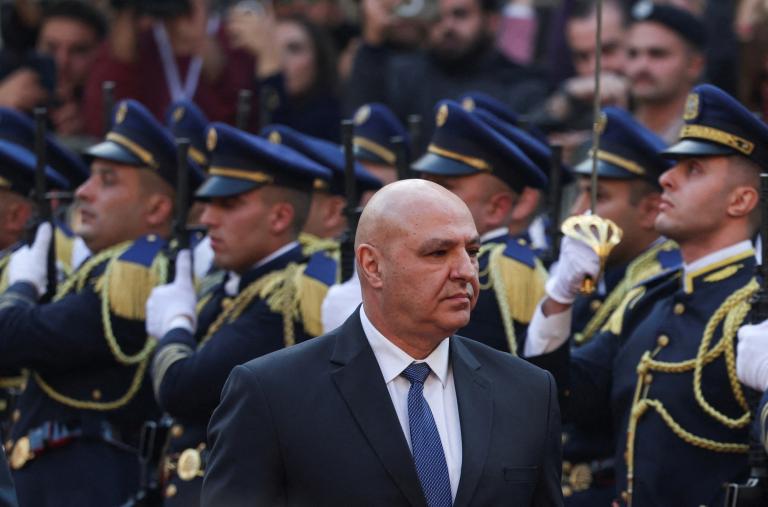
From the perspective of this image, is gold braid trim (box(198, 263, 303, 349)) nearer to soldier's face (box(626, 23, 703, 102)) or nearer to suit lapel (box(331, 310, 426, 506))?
suit lapel (box(331, 310, 426, 506))

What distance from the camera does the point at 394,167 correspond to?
1003 centimetres

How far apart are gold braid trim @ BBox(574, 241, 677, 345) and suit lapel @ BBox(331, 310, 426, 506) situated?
273 cm

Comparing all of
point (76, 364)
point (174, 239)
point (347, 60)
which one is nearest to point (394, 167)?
point (174, 239)

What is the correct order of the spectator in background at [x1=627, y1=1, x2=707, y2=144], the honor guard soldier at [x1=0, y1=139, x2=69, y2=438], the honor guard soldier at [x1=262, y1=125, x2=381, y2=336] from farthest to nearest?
the spectator in background at [x1=627, y1=1, x2=707, y2=144] → the honor guard soldier at [x1=0, y1=139, x2=69, y2=438] → the honor guard soldier at [x1=262, y1=125, x2=381, y2=336]

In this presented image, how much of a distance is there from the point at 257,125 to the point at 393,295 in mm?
7033

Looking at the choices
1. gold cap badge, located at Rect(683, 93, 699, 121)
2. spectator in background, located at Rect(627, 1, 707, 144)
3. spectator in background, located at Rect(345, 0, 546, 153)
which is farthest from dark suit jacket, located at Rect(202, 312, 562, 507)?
spectator in background, located at Rect(345, 0, 546, 153)

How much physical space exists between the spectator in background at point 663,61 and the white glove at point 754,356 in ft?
14.4

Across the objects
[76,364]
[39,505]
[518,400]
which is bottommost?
[39,505]

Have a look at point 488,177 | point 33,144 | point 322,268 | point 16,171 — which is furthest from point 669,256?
point 33,144

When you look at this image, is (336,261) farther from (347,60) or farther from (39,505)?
(347,60)

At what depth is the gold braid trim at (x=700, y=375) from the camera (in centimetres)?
654

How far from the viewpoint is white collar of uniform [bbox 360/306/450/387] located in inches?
208

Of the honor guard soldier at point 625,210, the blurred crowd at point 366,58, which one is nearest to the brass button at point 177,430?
the honor guard soldier at point 625,210

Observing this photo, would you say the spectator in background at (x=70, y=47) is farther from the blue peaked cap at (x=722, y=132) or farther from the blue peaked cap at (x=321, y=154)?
the blue peaked cap at (x=722, y=132)
